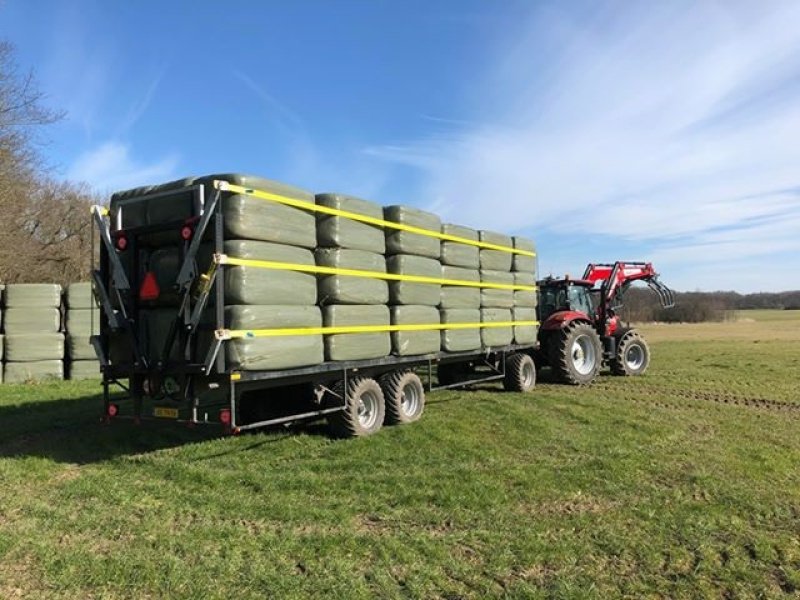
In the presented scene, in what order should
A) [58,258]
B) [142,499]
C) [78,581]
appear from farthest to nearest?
[58,258] < [142,499] < [78,581]

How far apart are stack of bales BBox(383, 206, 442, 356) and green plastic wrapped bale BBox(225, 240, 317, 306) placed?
182 centimetres

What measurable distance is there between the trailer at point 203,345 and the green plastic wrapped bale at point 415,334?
0.33ft

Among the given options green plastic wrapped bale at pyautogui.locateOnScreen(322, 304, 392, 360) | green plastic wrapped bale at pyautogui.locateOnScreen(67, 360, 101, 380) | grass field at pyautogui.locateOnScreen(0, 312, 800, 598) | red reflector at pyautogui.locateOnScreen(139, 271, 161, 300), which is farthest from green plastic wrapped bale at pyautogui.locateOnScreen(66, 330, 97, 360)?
green plastic wrapped bale at pyautogui.locateOnScreen(322, 304, 392, 360)

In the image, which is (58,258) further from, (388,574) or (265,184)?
(388,574)

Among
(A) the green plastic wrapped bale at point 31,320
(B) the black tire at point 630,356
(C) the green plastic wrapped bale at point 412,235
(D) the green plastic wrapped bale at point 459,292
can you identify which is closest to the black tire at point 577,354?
(B) the black tire at point 630,356

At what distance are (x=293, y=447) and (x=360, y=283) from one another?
227 cm

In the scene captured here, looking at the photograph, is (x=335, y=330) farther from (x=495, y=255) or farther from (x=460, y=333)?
(x=495, y=255)

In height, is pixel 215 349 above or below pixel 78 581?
above

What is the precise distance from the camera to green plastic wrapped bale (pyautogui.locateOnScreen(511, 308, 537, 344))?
1330 centimetres

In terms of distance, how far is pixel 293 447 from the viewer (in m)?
8.45

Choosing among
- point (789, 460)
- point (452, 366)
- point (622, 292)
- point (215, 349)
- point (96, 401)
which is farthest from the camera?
point (622, 292)

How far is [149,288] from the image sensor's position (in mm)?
7816

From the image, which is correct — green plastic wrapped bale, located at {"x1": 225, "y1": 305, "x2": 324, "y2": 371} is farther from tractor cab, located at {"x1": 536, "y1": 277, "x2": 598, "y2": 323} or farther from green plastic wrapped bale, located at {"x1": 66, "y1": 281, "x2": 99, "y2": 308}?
green plastic wrapped bale, located at {"x1": 66, "y1": 281, "x2": 99, "y2": 308}

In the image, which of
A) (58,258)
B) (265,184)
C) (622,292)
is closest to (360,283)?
(265,184)
